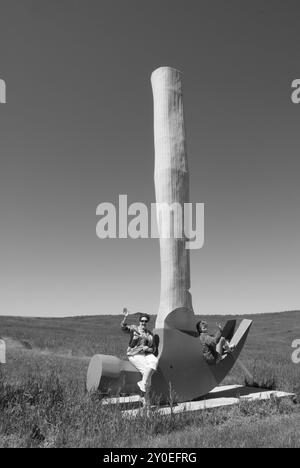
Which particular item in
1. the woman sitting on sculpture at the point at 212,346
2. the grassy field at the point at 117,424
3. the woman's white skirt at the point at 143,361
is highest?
the woman sitting on sculpture at the point at 212,346

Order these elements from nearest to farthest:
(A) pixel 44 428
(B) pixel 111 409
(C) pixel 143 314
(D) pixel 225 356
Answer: (A) pixel 44 428
(B) pixel 111 409
(C) pixel 143 314
(D) pixel 225 356

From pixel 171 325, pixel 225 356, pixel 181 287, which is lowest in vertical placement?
pixel 225 356

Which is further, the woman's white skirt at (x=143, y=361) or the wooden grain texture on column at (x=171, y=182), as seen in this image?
the wooden grain texture on column at (x=171, y=182)

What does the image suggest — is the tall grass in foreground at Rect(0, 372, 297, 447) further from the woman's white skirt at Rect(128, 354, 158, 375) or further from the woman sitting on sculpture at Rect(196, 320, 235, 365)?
the woman sitting on sculpture at Rect(196, 320, 235, 365)

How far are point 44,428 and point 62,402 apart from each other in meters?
0.96

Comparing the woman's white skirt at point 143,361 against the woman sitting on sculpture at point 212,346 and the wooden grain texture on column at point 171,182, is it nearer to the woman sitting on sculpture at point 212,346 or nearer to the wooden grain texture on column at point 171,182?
the wooden grain texture on column at point 171,182

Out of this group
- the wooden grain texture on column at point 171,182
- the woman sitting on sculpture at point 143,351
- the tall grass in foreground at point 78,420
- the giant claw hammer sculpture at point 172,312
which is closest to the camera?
the tall grass in foreground at point 78,420

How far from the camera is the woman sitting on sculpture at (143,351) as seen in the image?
838 cm

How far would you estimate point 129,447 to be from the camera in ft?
18.6

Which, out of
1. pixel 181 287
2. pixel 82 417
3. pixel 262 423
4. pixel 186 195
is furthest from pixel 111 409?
pixel 186 195

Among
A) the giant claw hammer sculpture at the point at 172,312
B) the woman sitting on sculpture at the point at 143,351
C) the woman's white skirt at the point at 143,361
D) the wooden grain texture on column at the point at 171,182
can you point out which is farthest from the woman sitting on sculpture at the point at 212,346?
the woman's white skirt at the point at 143,361

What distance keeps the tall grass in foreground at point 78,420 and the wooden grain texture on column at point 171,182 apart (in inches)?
84.1
